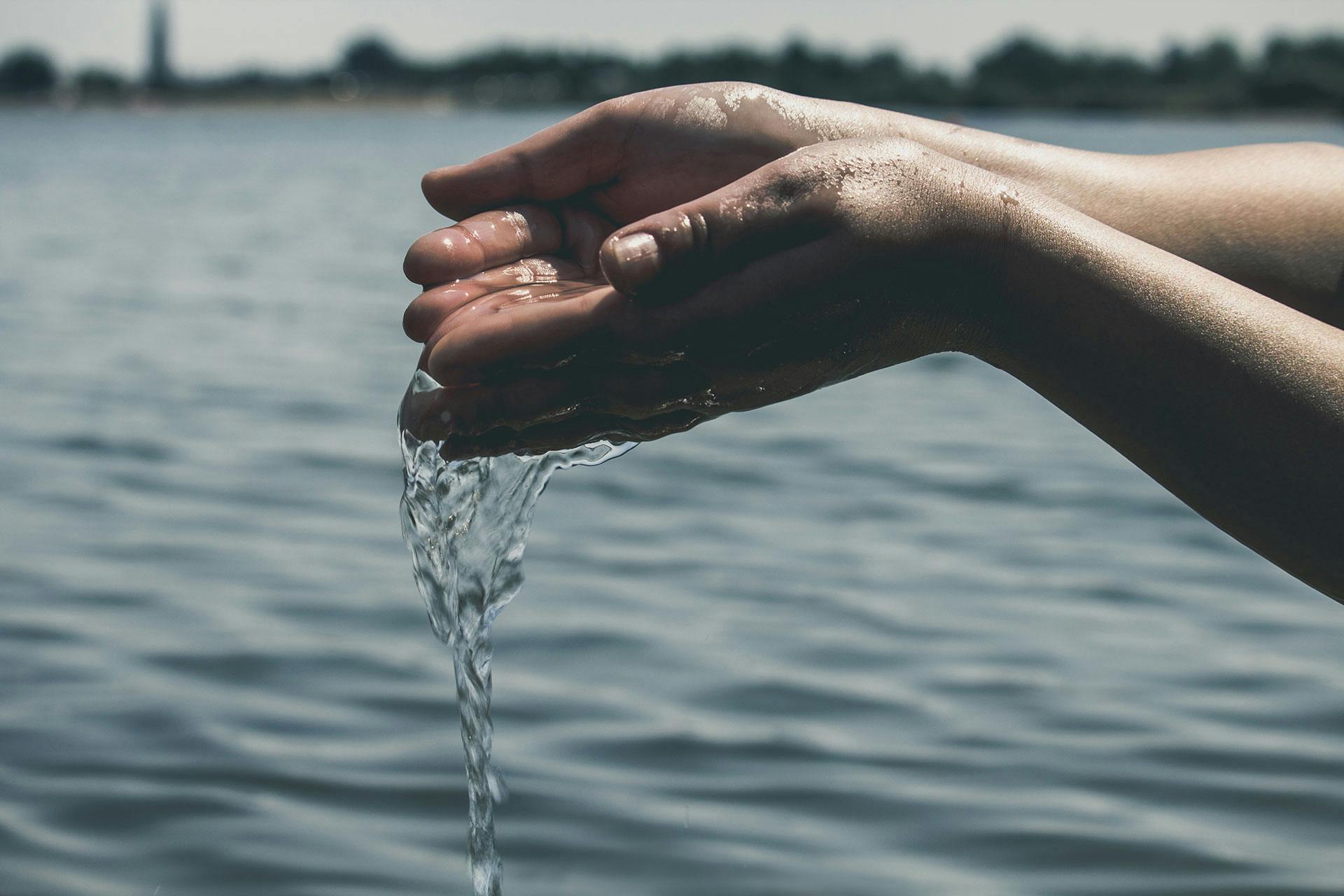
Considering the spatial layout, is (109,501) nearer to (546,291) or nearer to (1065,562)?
(1065,562)

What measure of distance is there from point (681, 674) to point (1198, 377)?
11.2 feet

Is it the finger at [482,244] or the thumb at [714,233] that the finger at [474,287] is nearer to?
the finger at [482,244]

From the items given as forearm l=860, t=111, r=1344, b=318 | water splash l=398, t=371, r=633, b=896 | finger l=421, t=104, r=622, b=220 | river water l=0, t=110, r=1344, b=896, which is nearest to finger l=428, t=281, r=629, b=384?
water splash l=398, t=371, r=633, b=896

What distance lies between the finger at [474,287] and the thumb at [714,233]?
22.8 inches

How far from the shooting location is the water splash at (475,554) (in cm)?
340

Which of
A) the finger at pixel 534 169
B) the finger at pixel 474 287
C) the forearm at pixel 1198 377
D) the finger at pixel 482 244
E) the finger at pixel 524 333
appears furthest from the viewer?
the finger at pixel 534 169

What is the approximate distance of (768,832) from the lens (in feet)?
14.3

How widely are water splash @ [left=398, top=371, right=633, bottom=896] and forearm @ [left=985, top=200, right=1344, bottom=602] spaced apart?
1.04 metres

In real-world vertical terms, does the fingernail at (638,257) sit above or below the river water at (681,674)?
above

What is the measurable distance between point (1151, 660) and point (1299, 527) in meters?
3.64

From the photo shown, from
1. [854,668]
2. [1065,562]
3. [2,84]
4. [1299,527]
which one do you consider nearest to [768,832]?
[854,668]

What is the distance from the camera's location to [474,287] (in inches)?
121

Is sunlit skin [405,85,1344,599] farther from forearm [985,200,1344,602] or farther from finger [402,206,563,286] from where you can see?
finger [402,206,563,286]

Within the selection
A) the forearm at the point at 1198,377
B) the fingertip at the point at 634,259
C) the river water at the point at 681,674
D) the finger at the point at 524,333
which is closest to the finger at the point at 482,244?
the finger at the point at 524,333
